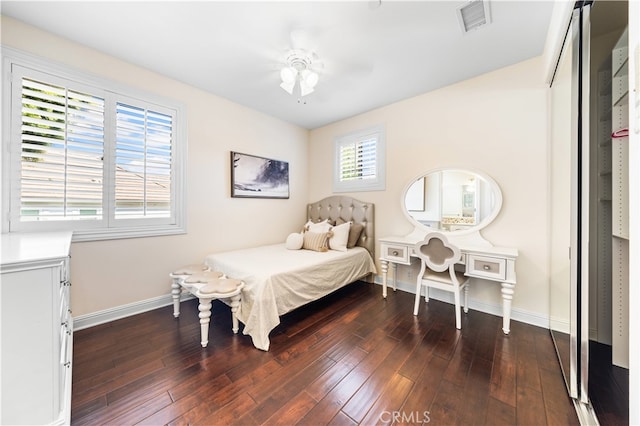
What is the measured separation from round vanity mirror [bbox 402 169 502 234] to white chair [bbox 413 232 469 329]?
60cm

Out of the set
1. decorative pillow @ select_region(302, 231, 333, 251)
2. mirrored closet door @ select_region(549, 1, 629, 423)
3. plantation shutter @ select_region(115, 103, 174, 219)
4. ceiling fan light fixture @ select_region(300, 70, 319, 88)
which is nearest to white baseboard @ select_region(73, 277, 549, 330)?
mirrored closet door @ select_region(549, 1, 629, 423)

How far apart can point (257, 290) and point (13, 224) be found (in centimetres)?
197

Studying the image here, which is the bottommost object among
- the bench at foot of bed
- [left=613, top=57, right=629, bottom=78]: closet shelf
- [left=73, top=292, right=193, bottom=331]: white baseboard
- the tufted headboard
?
[left=73, top=292, right=193, bottom=331]: white baseboard

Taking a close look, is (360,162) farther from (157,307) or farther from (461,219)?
(157,307)

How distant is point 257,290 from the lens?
1.96 m

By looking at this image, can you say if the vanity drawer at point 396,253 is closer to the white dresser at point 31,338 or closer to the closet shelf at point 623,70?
the closet shelf at point 623,70

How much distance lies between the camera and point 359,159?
3.60m

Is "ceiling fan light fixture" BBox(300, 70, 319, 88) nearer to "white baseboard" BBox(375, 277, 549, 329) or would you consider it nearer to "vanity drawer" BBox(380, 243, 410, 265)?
"vanity drawer" BBox(380, 243, 410, 265)

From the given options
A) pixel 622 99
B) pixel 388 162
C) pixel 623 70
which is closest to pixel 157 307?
pixel 388 162

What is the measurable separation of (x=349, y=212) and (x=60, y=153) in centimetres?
319

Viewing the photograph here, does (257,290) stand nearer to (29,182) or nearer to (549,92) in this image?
(29,182)

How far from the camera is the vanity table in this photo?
2.16 m

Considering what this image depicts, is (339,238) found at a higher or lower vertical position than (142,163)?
lower

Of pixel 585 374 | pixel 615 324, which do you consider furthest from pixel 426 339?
pixel 615 324
